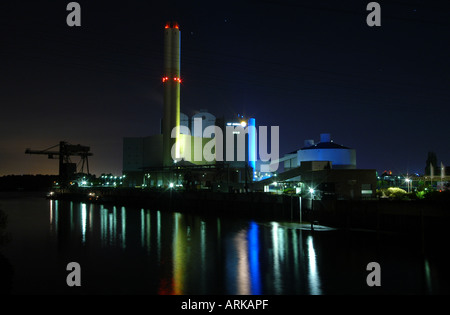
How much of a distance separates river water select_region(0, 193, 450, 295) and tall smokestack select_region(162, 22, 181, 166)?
40.5 meters

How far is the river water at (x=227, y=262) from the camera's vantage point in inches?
667

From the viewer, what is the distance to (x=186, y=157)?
77.8m

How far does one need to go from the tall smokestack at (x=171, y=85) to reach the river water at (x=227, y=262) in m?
40.5

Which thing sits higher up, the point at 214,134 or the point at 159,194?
the point at 214,134

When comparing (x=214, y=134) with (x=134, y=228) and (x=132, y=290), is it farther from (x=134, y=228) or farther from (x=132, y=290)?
(x=132, y=290)

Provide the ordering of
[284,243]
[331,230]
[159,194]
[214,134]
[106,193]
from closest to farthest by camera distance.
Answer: [284,243] < [331,230] < [159,194] < [106,193] < [214,134]

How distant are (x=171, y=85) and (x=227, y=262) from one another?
2222 inches

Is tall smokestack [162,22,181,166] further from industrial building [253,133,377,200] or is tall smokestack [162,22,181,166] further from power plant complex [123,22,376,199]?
industrial building [253,133,377,200]

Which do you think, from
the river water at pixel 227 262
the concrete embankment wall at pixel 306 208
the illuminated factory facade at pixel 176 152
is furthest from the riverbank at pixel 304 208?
the illuminated factory facade at pixel 176 152

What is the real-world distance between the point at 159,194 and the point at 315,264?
1843 inches

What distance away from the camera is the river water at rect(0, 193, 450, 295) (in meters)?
16.9

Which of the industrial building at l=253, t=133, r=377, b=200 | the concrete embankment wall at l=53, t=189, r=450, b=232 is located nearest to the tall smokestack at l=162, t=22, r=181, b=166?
the concrete embankment wall at l=53, t=189, r=450, b=232
